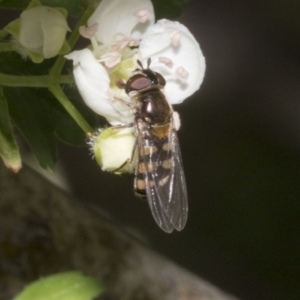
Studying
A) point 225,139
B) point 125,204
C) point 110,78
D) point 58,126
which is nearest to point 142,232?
point 125,204

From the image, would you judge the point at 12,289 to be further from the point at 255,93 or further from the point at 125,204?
the point at 255,93

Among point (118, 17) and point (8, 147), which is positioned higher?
point (118, 17)

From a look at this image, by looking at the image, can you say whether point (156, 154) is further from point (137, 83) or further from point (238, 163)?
point (238, 163)

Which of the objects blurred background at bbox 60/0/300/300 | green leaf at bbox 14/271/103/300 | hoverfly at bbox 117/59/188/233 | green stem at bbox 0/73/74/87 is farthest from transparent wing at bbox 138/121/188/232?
blurred background at bbox 60/0/300/300

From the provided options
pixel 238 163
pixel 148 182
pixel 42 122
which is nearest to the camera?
pixel 148 182

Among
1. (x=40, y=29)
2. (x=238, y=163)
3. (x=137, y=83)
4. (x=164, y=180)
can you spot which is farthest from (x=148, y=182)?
(x=238, y=163)

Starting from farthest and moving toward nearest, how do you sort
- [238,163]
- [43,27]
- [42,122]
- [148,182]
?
[238,163]
[42,122]
[148,182]
[43,27]

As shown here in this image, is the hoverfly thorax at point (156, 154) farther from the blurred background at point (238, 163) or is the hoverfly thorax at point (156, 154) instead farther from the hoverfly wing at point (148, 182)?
the blurred background at point (238, 163)
